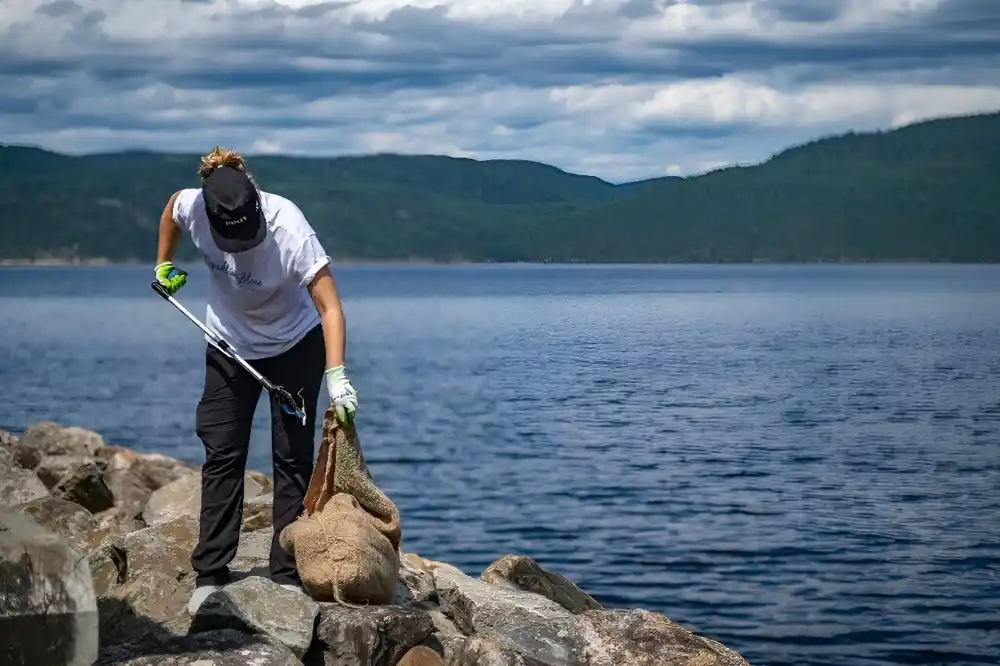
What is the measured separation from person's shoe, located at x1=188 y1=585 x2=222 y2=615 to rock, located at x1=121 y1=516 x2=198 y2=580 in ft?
1.81

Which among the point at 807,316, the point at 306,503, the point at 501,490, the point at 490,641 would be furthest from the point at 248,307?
the point at 807,316

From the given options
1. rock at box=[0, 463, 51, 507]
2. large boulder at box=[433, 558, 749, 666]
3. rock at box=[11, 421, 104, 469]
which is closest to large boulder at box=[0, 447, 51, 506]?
rock at box=[0, 463, 51, 507]

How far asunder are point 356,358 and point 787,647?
48843 millimetres

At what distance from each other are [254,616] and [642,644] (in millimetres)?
2533

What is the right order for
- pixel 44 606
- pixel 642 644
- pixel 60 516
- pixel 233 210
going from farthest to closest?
pixel 60 516 < pixel 642 644 < pixel 233 210 < pixel 44 606

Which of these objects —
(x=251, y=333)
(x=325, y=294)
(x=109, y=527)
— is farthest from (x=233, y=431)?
(x=109, y=527)

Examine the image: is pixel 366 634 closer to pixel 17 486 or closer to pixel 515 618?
pixel 515 618

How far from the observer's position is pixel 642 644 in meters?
8.48

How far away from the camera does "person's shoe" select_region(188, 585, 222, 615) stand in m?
7.73

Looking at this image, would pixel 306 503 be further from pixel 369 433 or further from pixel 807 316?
pixel 807 316

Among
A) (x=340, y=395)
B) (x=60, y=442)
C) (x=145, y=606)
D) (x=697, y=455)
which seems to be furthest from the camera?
(x=697, y=455)

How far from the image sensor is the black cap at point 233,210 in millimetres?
7359

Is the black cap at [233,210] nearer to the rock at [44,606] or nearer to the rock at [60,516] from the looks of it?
the rock at [44,606]

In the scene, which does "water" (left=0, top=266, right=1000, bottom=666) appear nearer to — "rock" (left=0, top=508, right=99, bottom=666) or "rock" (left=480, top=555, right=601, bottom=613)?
"rock" (left=480, top=555, right=601, bottom=613)
